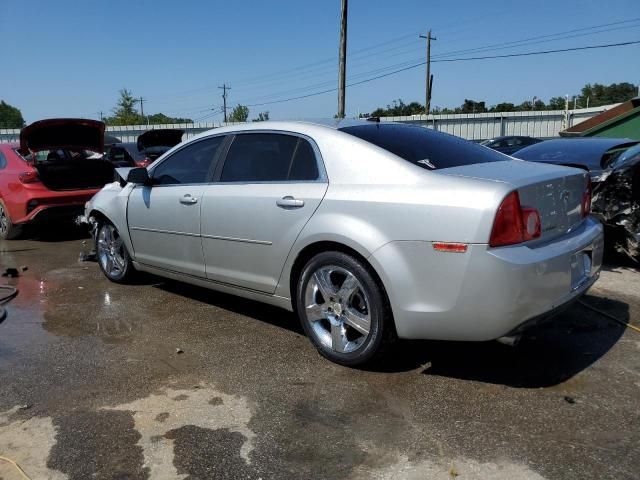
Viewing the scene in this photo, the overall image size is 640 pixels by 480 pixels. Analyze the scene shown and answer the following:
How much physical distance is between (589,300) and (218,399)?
3.34 m

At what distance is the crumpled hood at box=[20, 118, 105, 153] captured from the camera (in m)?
8.02

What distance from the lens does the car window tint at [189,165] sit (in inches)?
179

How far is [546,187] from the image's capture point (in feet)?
10.5

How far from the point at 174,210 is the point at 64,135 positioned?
473 centimetres

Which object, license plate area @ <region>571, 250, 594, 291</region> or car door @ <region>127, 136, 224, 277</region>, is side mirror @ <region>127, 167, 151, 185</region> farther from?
license plate area @ <region>571, 250, 594, 291</region>

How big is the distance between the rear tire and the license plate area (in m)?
7.61

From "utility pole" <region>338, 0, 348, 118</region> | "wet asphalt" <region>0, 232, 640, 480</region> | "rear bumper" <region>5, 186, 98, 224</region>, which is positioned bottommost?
"wet asphalt" <region>0, 232, 640, 480</region>

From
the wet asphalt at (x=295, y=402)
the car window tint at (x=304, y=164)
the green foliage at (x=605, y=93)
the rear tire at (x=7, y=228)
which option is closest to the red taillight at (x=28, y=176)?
the rear tire at (x=7, y=228)

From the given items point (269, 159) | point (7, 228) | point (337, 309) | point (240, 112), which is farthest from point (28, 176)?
point (240, 112)

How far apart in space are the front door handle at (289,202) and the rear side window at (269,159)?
6.3 inches

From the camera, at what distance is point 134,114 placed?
72938 mm

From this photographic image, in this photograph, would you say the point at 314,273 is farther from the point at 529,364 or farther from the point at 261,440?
the point at 529,364

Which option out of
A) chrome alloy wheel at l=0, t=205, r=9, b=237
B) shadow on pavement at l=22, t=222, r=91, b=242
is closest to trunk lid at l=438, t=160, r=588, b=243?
shadow on pavement at l=22, t=222, r=91, b=242

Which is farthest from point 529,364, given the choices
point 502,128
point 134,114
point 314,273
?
point 134,114
